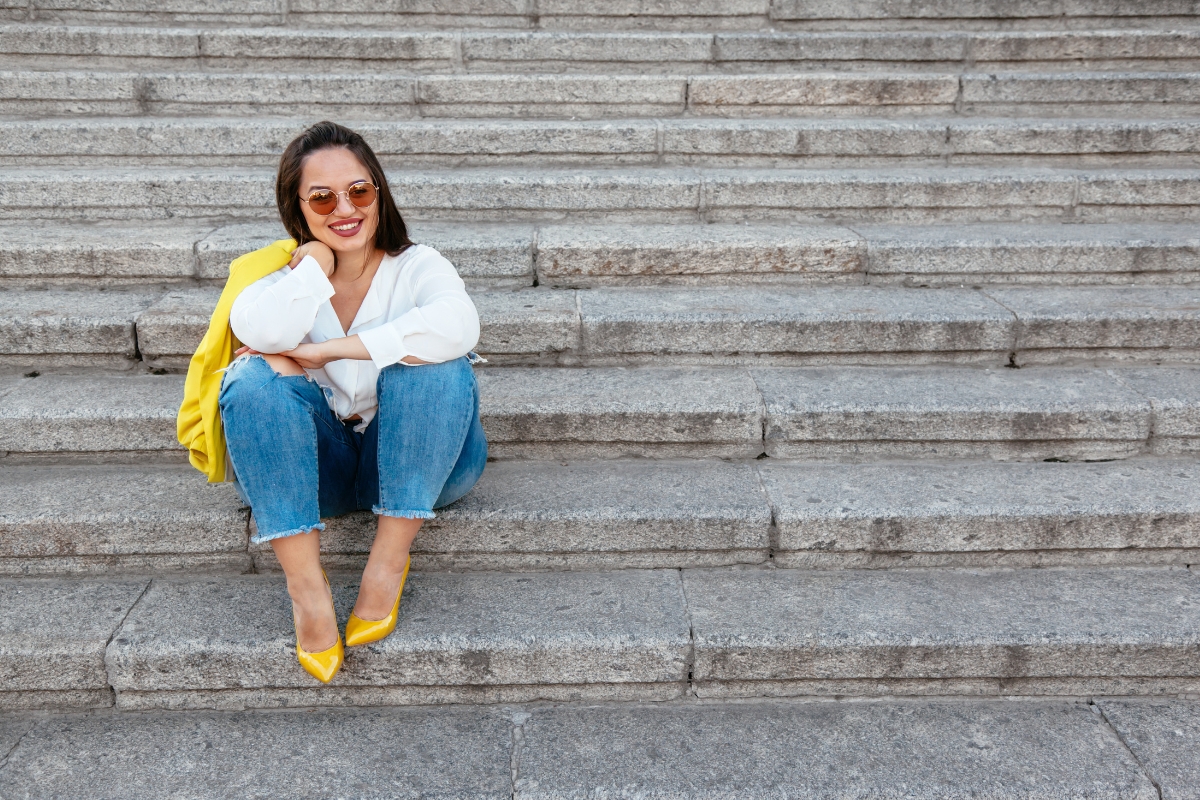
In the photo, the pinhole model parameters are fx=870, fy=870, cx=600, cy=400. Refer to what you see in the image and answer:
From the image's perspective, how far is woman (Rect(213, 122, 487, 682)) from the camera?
82.6 inches

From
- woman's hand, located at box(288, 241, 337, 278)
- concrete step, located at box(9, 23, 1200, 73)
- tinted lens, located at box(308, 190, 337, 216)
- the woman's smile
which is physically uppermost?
concrete step, located at box(9, 23, 1200, 73)

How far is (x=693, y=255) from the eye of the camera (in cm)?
343

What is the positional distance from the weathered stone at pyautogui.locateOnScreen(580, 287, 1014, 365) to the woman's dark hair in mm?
884

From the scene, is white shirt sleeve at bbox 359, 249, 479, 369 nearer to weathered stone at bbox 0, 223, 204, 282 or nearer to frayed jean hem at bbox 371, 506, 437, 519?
frayed jean hem at bbox 371, 506, 437, 519

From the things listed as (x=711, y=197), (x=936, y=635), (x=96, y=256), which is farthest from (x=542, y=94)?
(x=936, y=635)

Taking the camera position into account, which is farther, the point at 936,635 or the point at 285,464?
the point at 936,635

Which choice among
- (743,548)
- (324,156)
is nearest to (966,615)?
(743,548)

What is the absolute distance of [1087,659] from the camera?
233 cm

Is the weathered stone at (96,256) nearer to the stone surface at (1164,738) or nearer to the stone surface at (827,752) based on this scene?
the stone surface at (827,752)

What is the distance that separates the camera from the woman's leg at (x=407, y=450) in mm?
2166

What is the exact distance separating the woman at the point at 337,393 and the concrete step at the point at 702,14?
283 centimetres

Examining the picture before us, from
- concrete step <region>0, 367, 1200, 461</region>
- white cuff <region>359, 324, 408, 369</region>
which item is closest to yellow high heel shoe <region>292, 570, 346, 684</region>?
white cuff <region>359, 324, 408, 369</region>

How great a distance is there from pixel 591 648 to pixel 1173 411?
6.82ft

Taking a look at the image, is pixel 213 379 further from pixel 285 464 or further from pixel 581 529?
pixel 581 529
